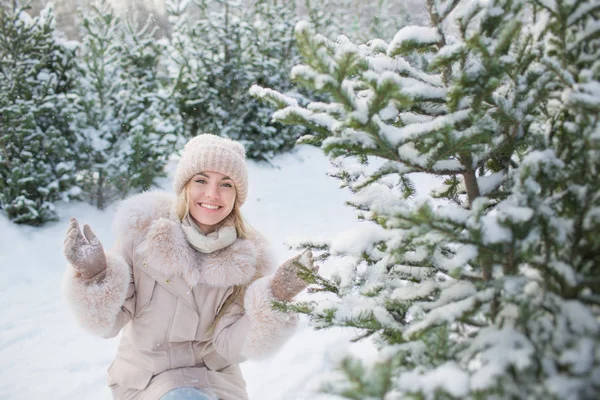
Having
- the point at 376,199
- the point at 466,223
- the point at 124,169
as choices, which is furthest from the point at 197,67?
the point at 466,223

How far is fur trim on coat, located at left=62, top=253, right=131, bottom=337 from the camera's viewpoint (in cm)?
203

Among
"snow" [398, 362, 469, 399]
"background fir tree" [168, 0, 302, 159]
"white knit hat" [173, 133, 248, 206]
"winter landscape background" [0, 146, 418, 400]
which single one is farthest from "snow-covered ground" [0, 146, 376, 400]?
"background fir tree" [168, 0, 302, 159]

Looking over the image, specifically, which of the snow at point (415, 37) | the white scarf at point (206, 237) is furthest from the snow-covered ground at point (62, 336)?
the snow at point (415, 37)

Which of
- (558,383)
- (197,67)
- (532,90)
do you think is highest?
(532,90)

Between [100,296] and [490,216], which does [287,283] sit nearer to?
[100,296]

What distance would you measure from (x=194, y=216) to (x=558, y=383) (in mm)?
1910

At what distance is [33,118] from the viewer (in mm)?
5480

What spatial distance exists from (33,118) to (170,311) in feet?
15.1

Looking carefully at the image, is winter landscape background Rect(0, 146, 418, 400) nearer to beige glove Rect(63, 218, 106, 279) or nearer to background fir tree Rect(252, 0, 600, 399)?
background fir tree Rect(252, 0, 600, 399)

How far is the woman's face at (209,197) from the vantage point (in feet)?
7.38

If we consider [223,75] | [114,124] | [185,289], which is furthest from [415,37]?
[223,75]

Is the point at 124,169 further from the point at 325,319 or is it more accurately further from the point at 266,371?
the point at 325,319

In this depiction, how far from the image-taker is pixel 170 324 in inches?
83.7

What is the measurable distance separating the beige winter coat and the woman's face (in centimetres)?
14
